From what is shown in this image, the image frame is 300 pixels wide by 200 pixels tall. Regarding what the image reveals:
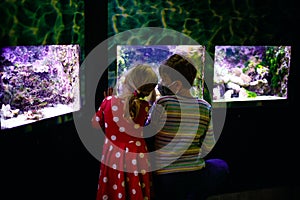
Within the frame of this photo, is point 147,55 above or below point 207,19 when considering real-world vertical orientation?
below

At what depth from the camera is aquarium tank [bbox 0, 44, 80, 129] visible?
264 centimetres

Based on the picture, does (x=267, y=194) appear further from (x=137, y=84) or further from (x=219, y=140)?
(x=137, y=84)

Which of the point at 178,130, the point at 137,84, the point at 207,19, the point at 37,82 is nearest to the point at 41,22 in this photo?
the point at 37,82

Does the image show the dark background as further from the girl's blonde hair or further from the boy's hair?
the boy's hair

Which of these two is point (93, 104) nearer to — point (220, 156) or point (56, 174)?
point (56, 174)

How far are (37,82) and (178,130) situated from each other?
3.47ft

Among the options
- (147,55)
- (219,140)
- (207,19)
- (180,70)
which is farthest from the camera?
(219,140)

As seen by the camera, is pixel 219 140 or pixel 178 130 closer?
pixel 178 130

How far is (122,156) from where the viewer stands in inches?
112

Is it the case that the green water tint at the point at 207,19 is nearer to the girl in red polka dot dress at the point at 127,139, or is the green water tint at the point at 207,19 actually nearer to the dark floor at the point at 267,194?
the girl in red polka dot dress at the point at 127,139

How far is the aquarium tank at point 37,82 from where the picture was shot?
2.64m

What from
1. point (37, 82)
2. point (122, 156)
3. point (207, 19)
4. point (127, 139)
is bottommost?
point (122, 156)

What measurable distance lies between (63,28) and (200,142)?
1.37m

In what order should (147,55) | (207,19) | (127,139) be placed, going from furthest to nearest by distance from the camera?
1. (207,19)
2. (147,55)
3. (127,139)
